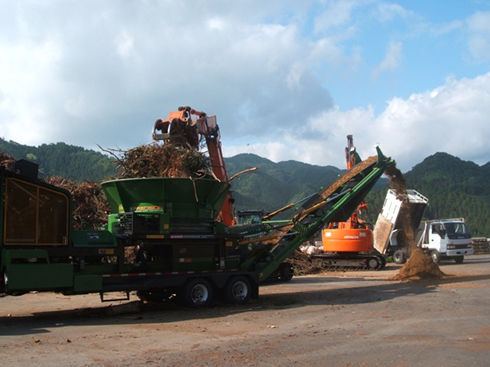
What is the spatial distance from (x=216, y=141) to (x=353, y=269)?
12.3 meters

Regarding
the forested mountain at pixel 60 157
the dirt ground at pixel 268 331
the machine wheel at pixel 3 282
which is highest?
the forested mountain at pixel 60 157

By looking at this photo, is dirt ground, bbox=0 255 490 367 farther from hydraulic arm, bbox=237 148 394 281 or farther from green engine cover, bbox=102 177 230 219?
green engine cover, bbox=102 177 230 219

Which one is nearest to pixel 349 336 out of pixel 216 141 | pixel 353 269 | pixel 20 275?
pixel 20 275

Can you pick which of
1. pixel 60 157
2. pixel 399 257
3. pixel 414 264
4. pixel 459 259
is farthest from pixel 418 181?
pixel 414 264

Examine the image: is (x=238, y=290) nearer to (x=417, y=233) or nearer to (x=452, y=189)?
(x=417, y=233)

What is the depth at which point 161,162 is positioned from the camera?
13.5 m

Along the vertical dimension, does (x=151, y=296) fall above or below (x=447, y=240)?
below

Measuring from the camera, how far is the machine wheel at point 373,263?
25.8 meters

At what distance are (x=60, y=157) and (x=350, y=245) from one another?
2973 inches

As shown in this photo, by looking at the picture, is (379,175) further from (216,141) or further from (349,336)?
(349,336)

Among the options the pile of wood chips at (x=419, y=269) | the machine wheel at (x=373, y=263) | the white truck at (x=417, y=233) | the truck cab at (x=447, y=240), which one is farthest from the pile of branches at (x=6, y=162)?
the truck cab at (x=447, y=240)

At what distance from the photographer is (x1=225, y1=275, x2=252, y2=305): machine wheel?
44.0 feet

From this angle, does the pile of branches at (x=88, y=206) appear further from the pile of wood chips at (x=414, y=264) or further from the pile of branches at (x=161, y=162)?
the pile of wood chips at (x=414, y=264)

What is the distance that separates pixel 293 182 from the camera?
159m
